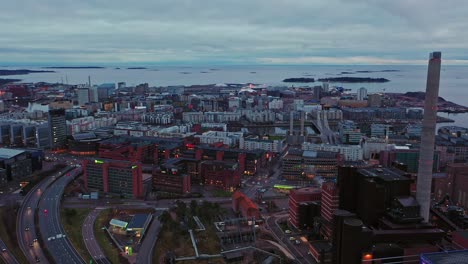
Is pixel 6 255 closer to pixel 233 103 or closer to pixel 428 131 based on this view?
pixel 428 131

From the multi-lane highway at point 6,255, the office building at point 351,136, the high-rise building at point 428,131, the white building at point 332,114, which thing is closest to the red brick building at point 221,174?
the high-rise building at point 428,131

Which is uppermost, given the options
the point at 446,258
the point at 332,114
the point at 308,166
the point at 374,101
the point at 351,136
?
the point at 374,101

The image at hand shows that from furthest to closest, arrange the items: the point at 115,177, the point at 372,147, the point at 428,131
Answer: the point at 372,147, the point at 115,177, the point at 428,131

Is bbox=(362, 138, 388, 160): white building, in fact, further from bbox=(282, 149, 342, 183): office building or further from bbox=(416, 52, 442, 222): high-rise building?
bbox=(416, 52, 442, 222): high-rise building

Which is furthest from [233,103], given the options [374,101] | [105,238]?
[105,238]

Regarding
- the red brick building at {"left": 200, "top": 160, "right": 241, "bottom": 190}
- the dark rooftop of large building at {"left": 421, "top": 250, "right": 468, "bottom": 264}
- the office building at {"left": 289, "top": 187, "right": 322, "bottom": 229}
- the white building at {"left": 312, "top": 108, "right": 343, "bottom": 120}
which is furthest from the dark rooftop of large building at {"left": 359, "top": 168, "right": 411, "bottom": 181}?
the white building at {"left": 312, "top": 108, "right": 343, "bottom": 120}

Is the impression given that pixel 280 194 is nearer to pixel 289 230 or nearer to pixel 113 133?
pixel 289 230
